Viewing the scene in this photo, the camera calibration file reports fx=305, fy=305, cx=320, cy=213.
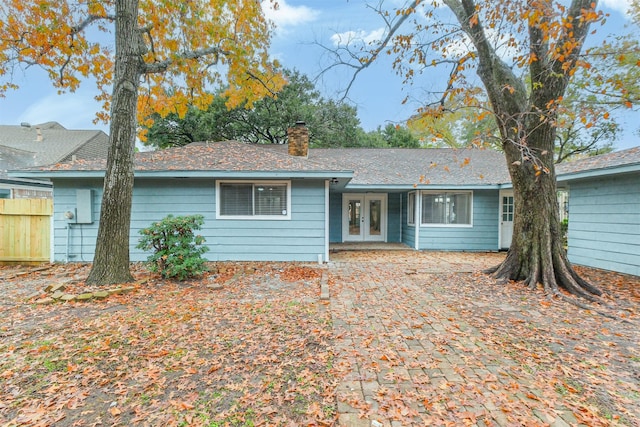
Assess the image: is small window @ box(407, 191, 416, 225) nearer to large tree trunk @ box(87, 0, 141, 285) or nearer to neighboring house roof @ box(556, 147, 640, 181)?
neighboring house roof @ box(556, 147, 640, 181)

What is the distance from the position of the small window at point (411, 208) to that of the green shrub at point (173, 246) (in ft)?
24.7

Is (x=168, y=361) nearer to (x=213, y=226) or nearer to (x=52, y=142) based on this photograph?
(x=213, y=226)

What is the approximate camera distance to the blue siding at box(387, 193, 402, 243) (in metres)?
12.3

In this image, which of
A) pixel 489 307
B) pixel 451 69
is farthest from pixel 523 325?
pixel 451 69

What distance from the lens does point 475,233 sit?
10.4 meters

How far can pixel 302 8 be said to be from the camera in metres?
9.27

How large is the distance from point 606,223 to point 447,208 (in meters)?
4.07

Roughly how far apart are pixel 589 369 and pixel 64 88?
12.0 meters

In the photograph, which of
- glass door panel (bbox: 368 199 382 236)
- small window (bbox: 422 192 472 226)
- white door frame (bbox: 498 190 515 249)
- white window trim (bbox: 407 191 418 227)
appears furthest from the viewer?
glass door panel (bbox: 368 199 382 236)

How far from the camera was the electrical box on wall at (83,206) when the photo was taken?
7.59 m

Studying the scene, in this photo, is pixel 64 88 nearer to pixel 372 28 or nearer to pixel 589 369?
pixel 372 28

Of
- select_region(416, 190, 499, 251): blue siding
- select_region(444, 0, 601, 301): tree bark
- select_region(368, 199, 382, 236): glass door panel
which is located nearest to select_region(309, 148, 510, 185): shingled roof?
select_region(416, 190, 499, 251): blue siding

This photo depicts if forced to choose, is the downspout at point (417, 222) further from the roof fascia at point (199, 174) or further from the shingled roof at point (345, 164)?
the roof fascia at point (199, 174)

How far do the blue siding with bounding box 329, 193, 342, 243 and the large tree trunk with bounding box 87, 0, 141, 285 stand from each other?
767cm
